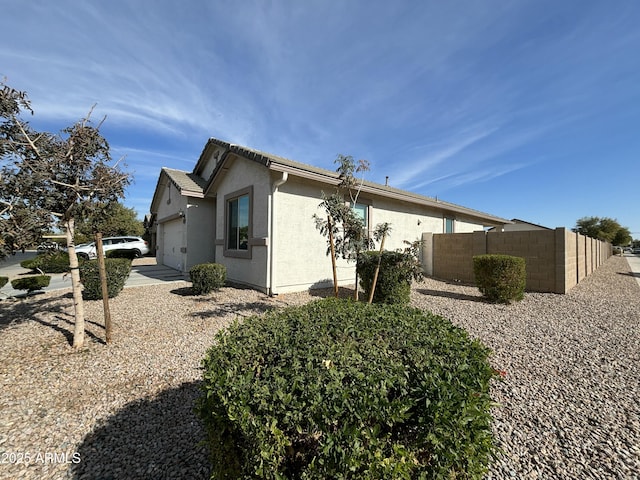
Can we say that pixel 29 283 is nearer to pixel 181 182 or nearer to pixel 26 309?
pixel 26 309

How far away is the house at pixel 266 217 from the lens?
791 cm

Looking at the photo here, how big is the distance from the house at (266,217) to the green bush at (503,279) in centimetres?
375

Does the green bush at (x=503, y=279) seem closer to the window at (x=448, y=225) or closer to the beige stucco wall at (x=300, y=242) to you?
the beige stucco wall at (x=300, y=242)

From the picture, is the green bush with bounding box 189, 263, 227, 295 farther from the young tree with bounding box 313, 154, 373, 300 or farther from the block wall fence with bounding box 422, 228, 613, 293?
the block wall fence with bounding box 422, 228, 613, 293

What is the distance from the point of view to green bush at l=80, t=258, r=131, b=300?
720cm

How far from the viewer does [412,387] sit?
1.63 meters

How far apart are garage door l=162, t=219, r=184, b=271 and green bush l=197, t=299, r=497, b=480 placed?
12.2 m

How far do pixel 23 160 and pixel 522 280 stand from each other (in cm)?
1117

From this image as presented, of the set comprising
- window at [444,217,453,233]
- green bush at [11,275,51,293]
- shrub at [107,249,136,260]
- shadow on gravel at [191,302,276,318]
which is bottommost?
shadow on gravel at [191,302,276,318]

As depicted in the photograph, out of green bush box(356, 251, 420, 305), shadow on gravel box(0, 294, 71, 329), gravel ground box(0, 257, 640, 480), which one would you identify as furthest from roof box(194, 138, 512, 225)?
shadow on gravel box(0, 294, 71, 329)

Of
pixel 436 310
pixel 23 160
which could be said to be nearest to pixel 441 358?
pixel 436 310

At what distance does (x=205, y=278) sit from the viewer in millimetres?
7855

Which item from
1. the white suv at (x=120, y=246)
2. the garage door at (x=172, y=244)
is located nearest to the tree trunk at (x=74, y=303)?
the garage door at (x=172, y=244)

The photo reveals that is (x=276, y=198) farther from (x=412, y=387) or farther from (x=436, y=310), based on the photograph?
(x=412, y=387)
